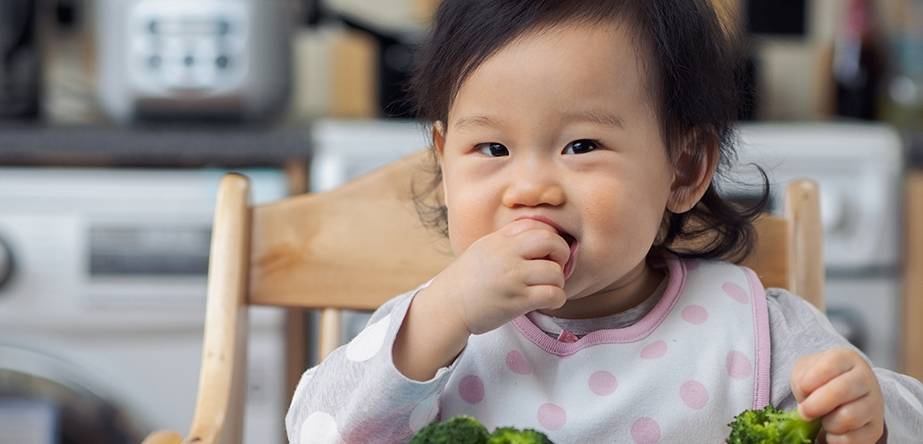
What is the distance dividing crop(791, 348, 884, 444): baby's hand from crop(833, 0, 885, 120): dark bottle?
1.42m

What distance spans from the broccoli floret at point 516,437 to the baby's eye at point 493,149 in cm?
21

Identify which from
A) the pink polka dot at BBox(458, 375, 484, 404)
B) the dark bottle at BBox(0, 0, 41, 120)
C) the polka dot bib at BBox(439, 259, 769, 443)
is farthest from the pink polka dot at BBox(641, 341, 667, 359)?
Answer: the dark bottle at BBox(0, 0, 41, 120)

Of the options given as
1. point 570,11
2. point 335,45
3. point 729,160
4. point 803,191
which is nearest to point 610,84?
point 570,11

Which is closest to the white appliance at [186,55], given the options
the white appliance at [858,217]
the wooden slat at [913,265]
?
the white appliance at [858,217]

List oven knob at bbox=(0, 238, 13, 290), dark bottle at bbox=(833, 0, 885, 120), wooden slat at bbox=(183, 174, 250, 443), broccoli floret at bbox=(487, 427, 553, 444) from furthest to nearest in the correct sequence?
dark bottle at bbox=(833, 0, 885, 120) < oven knob at bbox=(0, 238, 13, 290) < wooden slat at bbox=(183, 174, 250, 443) < broccoli floret at bbox=(487, 427, 553, 444)

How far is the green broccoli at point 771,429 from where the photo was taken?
0.67 meters

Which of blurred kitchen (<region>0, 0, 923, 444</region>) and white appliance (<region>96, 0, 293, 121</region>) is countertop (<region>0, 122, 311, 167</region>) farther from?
white appliance (<region>96, 0, 293, 121</region>)

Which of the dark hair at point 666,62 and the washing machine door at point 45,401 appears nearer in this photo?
the dark hair at point 666,62

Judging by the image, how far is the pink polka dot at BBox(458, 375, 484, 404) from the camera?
873mm

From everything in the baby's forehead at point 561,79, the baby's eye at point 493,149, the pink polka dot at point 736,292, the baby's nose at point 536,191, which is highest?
the baby's forehead at point 561,79

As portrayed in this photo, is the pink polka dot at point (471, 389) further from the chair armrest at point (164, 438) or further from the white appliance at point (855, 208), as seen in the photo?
the white appliance at point (855, 208)

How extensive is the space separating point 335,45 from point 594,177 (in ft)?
4.77

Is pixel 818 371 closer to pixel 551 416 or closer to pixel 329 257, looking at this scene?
pixel 551 416

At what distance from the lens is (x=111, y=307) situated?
5.64 ft
